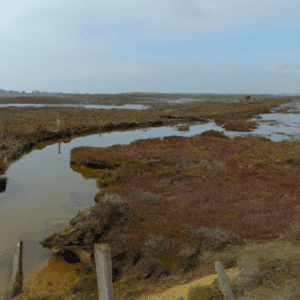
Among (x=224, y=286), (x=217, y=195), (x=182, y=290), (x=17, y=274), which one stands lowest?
(x=17, y=274)

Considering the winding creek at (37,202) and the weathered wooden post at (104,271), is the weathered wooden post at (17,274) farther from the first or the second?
the weathered wooden post at (104,271)

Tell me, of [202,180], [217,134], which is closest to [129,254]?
[202,180]

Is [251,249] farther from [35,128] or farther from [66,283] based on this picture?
[35,128]

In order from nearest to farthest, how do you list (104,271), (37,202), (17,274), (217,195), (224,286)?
(104,271) → (224,286) → (17,274) → (217,195) → (37,202)

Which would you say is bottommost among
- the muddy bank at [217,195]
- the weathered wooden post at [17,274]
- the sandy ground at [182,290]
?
the weathered wooden post at [17,274]

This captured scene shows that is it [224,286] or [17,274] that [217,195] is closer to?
[224,286]

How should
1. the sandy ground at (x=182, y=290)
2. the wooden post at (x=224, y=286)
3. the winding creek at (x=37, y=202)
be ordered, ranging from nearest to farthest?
the wooden post at (x=224, y=286) → the sandy ground at (x=182, y=290) → the winding creek at (x=37, y=202)

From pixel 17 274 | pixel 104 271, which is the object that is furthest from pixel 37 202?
pixel 104 271

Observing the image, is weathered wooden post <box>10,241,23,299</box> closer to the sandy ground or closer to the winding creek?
the winding creek

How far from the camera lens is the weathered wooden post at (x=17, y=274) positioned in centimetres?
703

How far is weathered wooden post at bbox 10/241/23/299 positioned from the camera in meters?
7.03

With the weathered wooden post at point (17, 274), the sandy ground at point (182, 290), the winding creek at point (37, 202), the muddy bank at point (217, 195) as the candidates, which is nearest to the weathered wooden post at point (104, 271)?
the sandy ground at point (182, 290)

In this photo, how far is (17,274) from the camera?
7.62 metres

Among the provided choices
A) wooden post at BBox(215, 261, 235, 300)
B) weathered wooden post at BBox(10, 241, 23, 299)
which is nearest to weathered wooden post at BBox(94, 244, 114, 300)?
wooden post at BBox(215, 261, 235, 300)
